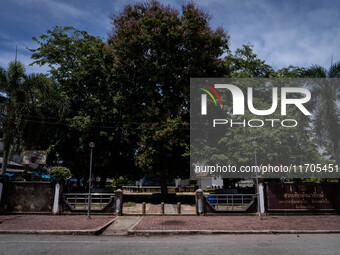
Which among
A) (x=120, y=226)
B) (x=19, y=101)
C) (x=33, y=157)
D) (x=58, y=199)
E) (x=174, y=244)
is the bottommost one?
(x=120, y=226)

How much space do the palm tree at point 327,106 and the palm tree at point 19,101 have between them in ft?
72.5

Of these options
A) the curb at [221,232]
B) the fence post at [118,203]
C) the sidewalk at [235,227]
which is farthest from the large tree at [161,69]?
the curb at [221,232]

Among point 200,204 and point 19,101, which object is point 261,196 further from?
point 19,101

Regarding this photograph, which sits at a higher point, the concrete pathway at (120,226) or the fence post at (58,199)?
the fence post at (58,199)

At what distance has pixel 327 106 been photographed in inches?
827

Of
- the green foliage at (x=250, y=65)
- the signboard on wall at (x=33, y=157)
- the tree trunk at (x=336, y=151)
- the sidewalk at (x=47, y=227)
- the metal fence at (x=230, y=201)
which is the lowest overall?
the sidewalk at (x=47, y=227)

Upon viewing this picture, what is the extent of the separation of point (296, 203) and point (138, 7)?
68.6 ft

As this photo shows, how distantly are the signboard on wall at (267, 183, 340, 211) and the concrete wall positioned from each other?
42.0 ft

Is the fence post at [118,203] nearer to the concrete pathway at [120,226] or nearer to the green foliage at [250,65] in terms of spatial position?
the concrete pathway at [120,226]

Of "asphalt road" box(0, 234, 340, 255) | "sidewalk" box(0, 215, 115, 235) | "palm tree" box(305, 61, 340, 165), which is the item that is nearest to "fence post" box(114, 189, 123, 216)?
"sidewalk" box(0, 215, 115, 235)

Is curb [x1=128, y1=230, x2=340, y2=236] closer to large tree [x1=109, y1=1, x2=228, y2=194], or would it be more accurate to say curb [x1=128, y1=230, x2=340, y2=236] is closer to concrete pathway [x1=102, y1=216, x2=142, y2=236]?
concrete pathway [x1=102, y1=216, x2=142, y2=236]

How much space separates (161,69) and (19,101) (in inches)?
437

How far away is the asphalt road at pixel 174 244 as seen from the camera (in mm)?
6895

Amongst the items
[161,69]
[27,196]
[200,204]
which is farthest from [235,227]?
[161,69]
